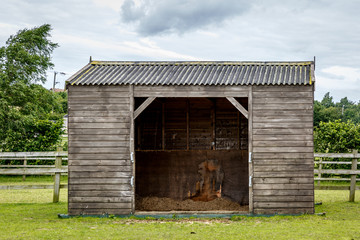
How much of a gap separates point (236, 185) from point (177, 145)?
241 centimetres

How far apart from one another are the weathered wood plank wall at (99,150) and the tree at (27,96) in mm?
14356

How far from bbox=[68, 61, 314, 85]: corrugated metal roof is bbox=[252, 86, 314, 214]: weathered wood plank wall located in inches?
17.8

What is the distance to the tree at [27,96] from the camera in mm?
26828

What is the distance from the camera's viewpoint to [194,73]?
1377 cm

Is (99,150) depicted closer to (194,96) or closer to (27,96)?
(194,96)

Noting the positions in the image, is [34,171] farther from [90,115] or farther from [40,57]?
[40,57]

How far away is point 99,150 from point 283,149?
496cm

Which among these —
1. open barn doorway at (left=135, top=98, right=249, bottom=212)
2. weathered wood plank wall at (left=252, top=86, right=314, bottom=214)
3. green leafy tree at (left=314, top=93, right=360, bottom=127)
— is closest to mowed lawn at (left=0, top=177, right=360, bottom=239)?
weathered wood plank wall at (left=252, top=86, right=314, bottom=214)

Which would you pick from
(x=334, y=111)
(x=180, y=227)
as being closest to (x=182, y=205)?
(x=180, y=227)

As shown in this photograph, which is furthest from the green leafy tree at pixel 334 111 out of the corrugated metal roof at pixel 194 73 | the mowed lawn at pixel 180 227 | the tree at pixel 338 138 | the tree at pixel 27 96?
the mowed lawn at pixel 180 227

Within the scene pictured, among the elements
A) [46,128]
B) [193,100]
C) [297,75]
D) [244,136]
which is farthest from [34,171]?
[46,128]

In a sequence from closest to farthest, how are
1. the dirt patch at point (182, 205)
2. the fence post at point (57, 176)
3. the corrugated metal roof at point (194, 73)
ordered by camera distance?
the corrugated metal roof at point (194, 73) < the dirt patch at point (182, 205) < the fence post at point (57, 176)

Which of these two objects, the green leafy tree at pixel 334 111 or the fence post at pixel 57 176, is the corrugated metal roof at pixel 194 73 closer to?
the fence post at pixel 57 176

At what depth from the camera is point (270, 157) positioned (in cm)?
1266
